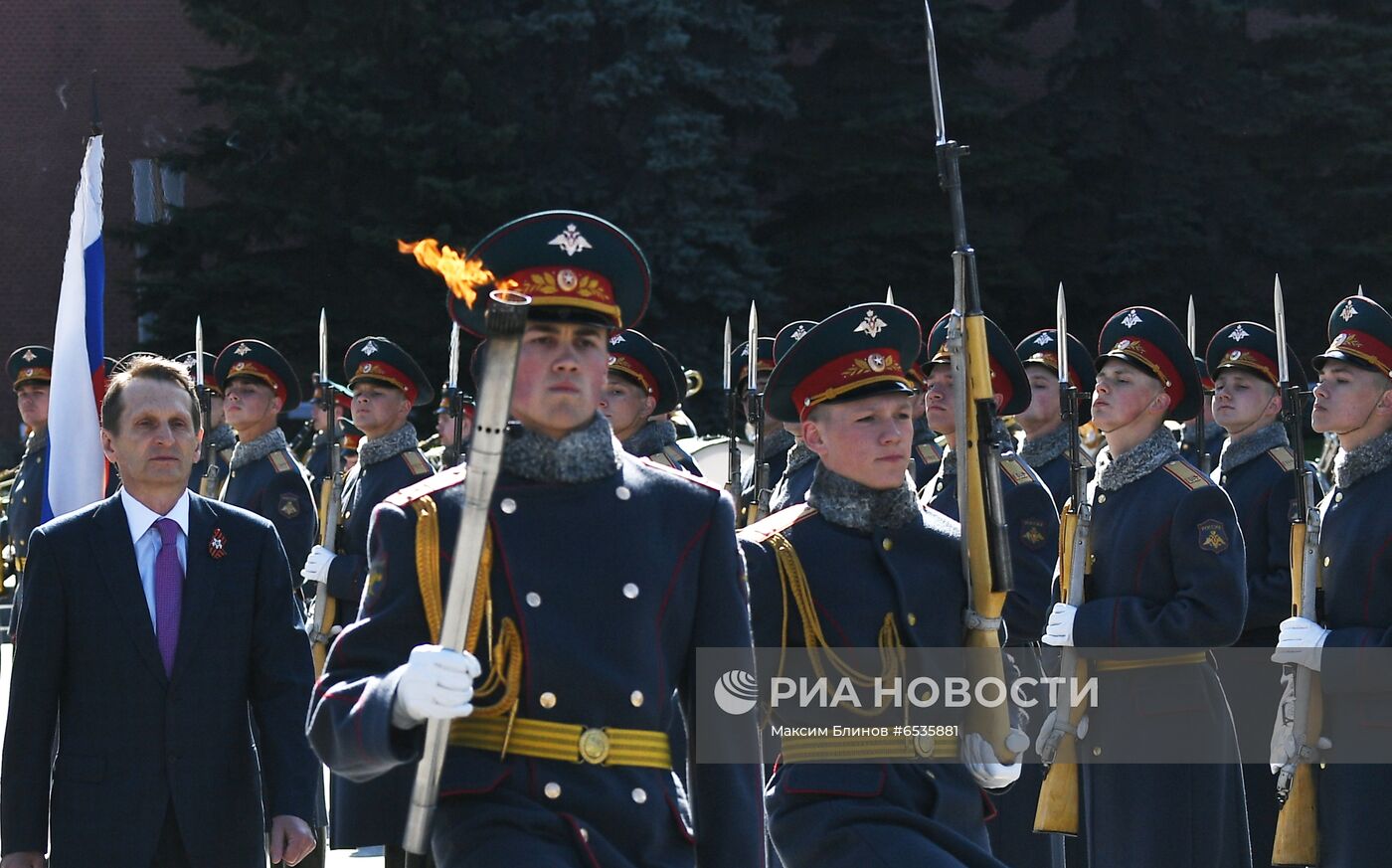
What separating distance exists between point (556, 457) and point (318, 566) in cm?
572

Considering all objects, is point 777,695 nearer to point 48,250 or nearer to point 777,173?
point 777,173

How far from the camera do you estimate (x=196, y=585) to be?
207 inches

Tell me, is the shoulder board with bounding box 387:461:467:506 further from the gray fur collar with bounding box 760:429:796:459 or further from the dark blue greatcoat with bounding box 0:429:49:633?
the dark blue greatcoat with bounding box 0:429:49:633

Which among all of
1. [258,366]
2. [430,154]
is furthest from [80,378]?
[430,154]

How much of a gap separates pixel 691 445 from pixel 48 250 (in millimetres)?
24301

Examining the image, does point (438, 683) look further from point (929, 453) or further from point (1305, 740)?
point (929, 453)

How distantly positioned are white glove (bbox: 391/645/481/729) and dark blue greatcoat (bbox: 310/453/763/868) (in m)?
0.20

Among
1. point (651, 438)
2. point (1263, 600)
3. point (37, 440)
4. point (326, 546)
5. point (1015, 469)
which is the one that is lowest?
point (1263, 600)

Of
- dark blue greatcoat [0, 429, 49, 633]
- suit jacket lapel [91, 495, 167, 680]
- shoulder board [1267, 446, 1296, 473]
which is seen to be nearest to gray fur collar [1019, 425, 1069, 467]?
shoulder board [1267, 446, 1296, 473]

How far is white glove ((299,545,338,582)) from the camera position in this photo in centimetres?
948

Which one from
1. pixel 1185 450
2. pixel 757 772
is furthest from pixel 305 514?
pixel 757 772

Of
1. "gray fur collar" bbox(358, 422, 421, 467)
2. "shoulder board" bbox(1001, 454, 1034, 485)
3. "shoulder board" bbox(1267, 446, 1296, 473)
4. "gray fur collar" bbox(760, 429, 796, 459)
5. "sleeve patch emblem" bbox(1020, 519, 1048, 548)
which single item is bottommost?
"sleeve patch emblem" bbox(1020, 519, 1048, 548)

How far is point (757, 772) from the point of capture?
4.07m

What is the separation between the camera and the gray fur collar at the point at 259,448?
428 inches
